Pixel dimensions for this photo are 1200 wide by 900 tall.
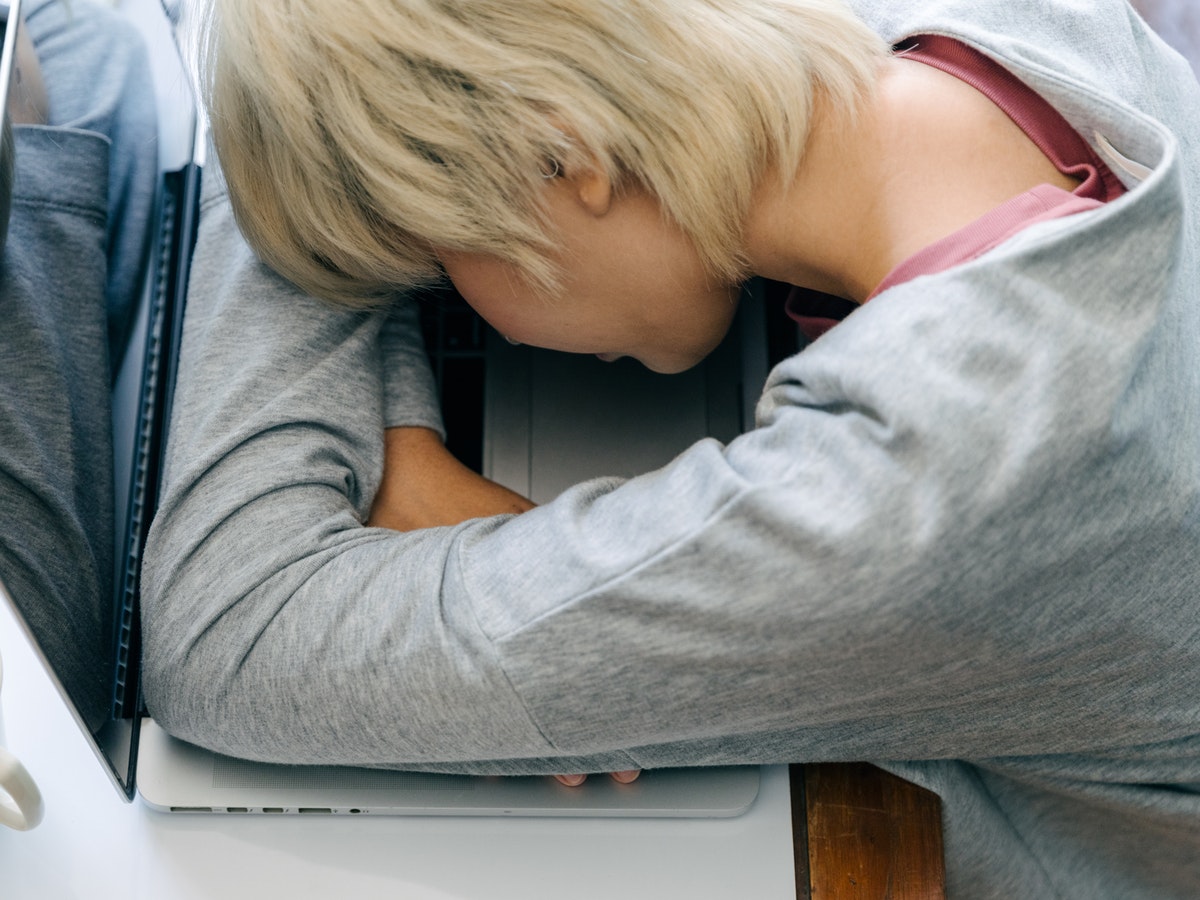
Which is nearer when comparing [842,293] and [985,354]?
[985,354]

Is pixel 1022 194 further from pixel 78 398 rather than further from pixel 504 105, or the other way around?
pixel 78 398

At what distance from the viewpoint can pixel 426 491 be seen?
712 millimetres

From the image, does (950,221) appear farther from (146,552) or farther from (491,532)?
(146,552)

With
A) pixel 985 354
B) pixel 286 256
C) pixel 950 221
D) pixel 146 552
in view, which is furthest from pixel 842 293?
pixel 146 552

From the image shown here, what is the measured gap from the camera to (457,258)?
0.64 meters

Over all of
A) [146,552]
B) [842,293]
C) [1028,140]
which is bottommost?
[146,552]

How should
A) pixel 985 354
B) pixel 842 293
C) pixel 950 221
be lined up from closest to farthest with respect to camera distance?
pixel 985 354 < pixel 950 221 < pixel 842 293

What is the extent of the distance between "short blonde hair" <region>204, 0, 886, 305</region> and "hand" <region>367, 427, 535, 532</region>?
0.15 meters

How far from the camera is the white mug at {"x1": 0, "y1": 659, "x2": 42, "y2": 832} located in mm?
552

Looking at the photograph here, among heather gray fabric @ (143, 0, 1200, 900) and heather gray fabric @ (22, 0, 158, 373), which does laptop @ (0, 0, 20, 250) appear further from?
heather gray fabric @ (143, 0, 1200, 900)

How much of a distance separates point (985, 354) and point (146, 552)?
1.54 ft

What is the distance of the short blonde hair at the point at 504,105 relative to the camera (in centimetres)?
55

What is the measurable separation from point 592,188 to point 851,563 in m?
0.25

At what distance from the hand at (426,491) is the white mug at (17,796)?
0.24 meters
